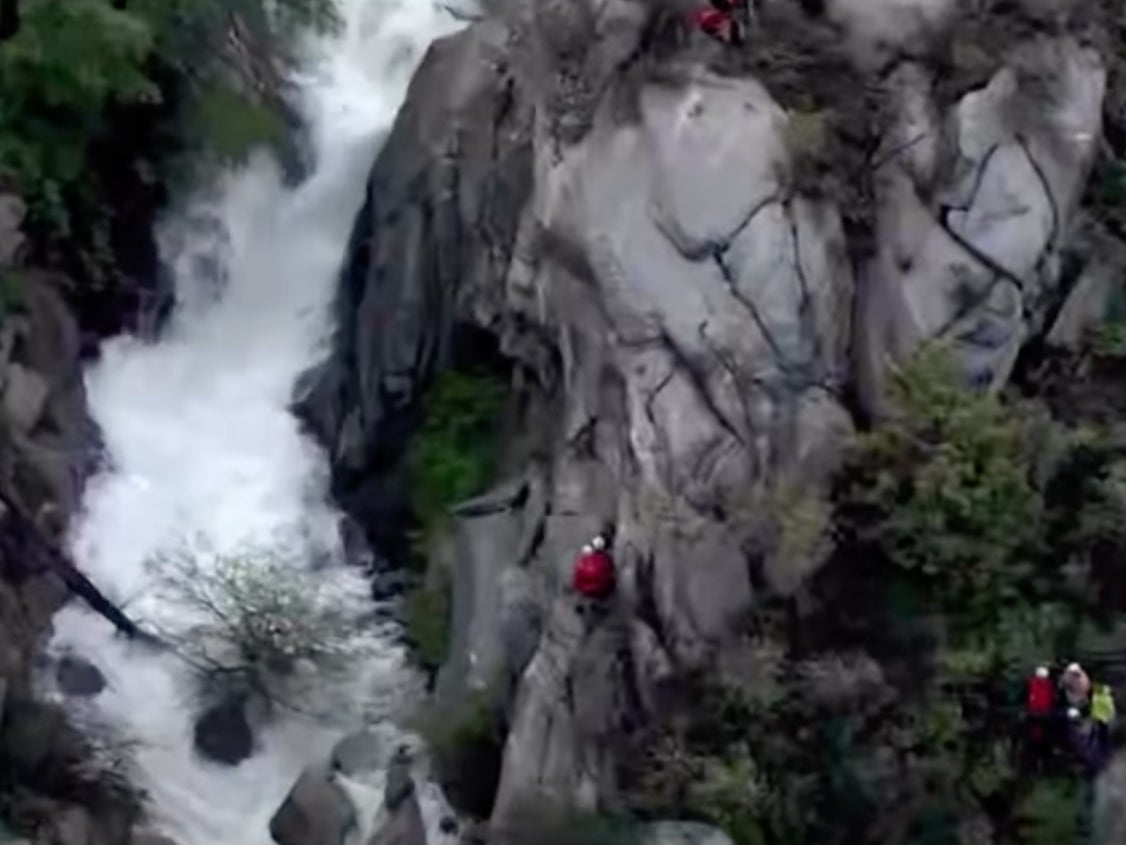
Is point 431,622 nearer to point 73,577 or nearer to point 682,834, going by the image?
point 73,577

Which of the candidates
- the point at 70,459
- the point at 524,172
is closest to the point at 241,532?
the point at 70,459

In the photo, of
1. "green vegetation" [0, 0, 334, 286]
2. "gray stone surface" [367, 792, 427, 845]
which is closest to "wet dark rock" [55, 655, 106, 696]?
"gray stone surface" [367, 792, 427, 845]

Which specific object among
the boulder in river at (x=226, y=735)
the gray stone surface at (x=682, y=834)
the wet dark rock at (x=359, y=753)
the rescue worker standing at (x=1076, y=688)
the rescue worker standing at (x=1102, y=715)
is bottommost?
the gray stone surface at (x=682, y=834)

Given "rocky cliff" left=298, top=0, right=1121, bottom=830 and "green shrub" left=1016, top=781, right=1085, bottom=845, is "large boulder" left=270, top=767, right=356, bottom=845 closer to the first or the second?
"rocky cliff" left=298, top=0, right=1121, bottom=830

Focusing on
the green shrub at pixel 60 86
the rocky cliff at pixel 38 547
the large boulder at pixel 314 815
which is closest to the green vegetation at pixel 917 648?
the large boulder at pixel 314 815

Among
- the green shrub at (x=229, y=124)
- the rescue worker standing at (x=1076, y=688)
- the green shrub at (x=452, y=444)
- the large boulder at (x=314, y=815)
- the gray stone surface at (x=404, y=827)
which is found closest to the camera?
the rescue worker standing at (x=1076, y=688)

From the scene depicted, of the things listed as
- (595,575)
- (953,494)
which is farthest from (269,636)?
(953,494)

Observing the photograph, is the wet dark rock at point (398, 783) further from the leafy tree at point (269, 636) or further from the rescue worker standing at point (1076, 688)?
the rescue worker standing at point (1076, 688)

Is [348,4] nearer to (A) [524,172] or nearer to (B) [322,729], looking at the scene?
(A) [524,172]
